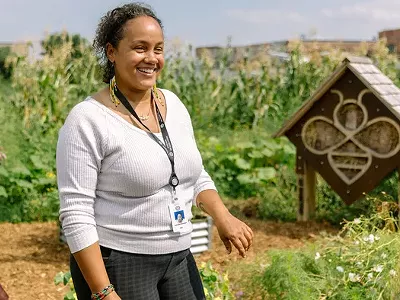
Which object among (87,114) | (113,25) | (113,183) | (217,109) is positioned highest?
(113,25)

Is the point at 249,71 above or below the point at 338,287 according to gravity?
above

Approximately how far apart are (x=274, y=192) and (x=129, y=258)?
5.82 m

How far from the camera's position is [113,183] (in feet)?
7.20

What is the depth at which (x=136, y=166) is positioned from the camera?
2.19m

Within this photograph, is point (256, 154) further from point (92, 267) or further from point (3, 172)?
point (92, 267)

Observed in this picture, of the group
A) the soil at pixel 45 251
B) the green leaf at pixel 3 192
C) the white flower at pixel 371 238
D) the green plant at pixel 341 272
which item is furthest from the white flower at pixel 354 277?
the green leaf at pixel 3 192

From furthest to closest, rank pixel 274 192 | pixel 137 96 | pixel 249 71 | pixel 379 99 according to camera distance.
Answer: pixel 249 71 → pixel 274 192 → pixel 379 99 → pixel 137 96

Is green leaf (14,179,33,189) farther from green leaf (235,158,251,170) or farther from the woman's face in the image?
the woman's face

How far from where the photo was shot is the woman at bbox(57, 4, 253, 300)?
2152mm

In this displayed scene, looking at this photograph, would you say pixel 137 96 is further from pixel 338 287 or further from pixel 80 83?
pixel 80 83

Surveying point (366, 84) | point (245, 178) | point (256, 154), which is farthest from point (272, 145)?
point (366, 84)

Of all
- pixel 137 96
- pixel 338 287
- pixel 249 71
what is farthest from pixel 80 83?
pixel 137 96

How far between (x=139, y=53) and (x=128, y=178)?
38cm

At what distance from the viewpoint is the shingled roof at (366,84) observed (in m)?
6.52
